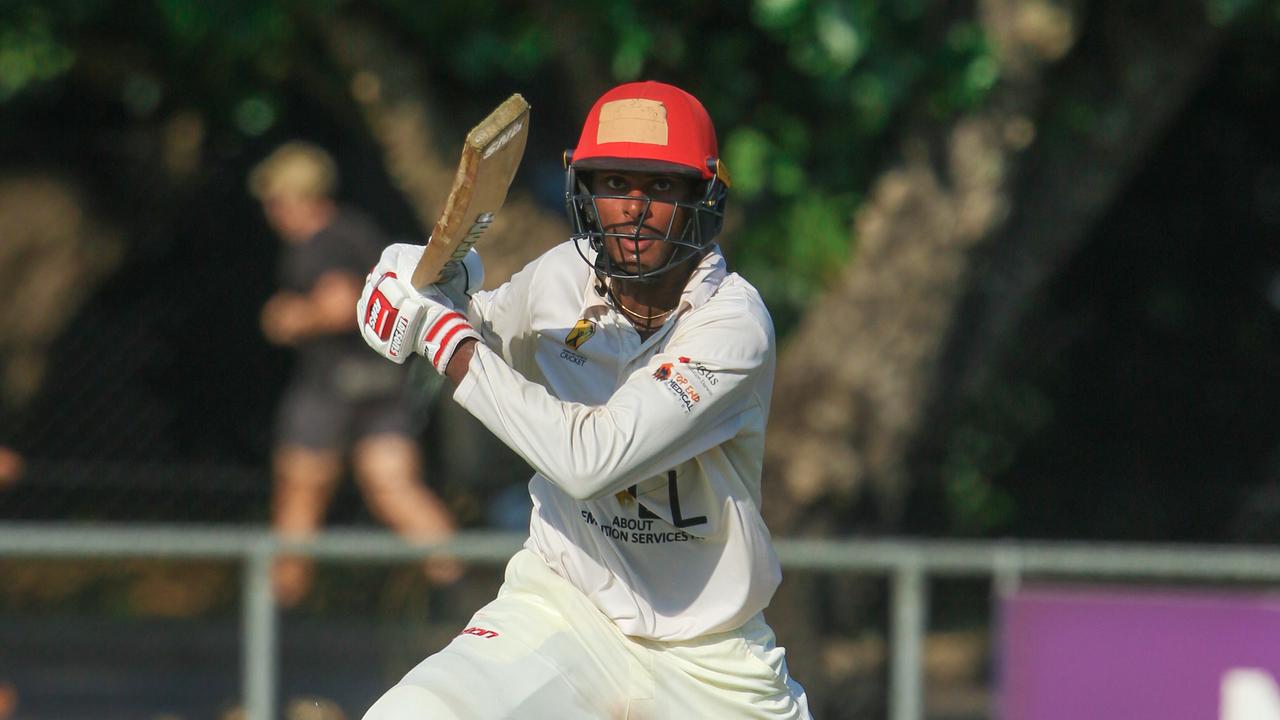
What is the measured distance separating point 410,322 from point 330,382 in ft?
13.3

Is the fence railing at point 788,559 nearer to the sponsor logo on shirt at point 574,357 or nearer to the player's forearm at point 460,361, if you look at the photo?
the sponsor logo on shirt at point 574,357

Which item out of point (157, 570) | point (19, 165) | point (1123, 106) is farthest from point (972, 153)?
point (19, 165)

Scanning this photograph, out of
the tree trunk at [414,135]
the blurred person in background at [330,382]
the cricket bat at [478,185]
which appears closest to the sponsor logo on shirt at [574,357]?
the cricket bat at [478,185]

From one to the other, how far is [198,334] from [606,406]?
5.71 m

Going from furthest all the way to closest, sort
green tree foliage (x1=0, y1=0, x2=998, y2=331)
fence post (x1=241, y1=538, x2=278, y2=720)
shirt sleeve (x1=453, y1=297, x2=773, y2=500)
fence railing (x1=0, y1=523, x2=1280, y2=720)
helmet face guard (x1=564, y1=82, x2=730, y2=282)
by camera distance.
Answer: green tree foliage (x1=0, y1=0, x2=998, y2=331)
fence post (x1=241, y1=538, x2=278, y2=720)
fence railing (x1=0, y1=523, x2=1280, y2=720)
helmet face guard (x1=564, y1=82, x2=730, y2=282)
shirt sleeve (x1=453, y1=297, x2=773, y2=500)

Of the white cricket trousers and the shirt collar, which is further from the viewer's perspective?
the shirt collar

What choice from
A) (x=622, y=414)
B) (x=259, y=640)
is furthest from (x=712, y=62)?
(x=622, y=414)

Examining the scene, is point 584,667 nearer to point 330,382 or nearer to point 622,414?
point 622,414

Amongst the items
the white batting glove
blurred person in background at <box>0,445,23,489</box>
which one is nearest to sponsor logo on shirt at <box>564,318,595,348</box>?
the white batting glove

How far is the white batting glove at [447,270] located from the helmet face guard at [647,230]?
0.81ft

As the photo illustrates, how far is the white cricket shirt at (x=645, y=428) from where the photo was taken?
3539 mm

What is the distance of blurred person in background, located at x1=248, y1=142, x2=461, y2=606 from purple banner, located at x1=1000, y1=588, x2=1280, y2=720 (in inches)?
105

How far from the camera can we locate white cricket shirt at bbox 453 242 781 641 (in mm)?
3539

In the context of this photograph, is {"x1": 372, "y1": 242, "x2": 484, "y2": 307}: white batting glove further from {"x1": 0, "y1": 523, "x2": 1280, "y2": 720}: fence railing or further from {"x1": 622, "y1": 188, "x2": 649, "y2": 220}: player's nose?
{"x1": 0, "y1": 523, "x2": 1280, "y2": 720}: fence railing
